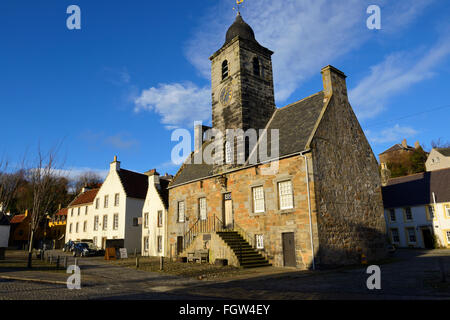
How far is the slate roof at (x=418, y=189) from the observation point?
32.8 m

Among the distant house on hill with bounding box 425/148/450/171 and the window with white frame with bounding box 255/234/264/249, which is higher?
the distant house on hill with bounding box 425/148/450/171

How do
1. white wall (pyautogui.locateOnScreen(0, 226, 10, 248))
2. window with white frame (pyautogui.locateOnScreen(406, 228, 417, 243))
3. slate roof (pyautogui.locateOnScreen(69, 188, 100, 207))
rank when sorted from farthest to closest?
slate roof (pyautogui.locateOnScreen(69, 188, 100, 207)) < white wall (pyautogui.locateOnScreen(0, 226, 10, 248)) < window with white frame (pyautogui.locateOnScreen(406, 228, 417, 243))

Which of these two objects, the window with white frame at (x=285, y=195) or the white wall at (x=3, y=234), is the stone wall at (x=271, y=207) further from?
the white wall at (x=3, y=234)

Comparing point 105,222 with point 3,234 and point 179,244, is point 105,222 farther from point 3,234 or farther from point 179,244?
point 3,234

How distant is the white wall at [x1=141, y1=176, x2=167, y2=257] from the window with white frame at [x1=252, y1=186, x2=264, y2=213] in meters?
13.6

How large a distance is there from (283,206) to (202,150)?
40.9ft

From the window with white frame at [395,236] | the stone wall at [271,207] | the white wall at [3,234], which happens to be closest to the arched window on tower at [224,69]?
the stone wall at [271,207]

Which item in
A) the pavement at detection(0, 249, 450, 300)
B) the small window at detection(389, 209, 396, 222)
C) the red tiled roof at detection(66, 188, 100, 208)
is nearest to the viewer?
the pavement at detection(0, 249, 450, 300)

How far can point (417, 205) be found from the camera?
34188 millimetres

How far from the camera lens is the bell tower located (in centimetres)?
A: 2303

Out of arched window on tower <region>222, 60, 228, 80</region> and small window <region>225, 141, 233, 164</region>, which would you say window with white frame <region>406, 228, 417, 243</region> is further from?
arched window on tower <region>222, 60, 228, 80</region>

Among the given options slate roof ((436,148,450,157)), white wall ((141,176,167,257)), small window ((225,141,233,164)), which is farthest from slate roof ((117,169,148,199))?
slate roof ((436,148,450,157))

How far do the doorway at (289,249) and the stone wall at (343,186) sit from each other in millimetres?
1724

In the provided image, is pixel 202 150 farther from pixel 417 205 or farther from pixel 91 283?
pixel 417 205
